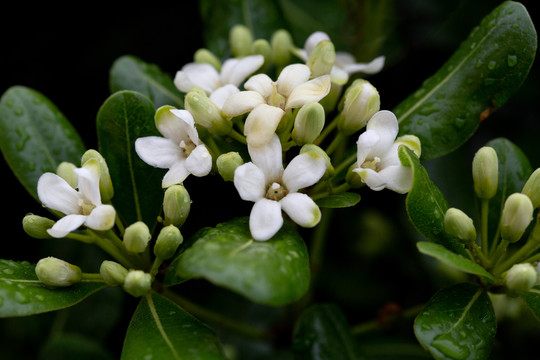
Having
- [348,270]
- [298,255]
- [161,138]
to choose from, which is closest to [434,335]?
[298,255]

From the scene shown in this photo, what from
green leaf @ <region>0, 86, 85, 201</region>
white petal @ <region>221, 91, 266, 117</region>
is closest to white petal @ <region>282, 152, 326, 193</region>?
white petal @ <region>221, 91, 266, 117</region>

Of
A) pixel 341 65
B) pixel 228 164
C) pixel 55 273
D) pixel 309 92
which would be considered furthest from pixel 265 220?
pixel 341 65

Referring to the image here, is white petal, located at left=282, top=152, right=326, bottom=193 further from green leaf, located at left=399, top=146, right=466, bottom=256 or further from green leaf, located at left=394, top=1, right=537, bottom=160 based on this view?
green leaf, located at left=394, top=1, right=537, bottom=160

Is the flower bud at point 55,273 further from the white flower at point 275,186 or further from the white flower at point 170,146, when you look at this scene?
the white flower at point 275,186

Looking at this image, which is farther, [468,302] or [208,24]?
[208,24]

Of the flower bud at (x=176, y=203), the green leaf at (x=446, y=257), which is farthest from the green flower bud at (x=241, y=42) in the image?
the green leaf at (x=446, y=257)

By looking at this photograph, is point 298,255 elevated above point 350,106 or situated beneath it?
situated beneath

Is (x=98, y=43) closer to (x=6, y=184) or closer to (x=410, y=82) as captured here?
(x=6, y=184)
